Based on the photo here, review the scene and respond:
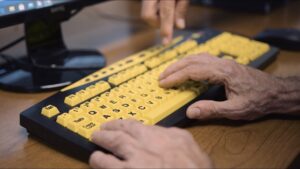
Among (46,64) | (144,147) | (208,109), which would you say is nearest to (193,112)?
(208,109)

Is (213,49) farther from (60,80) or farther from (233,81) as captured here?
(60,80)

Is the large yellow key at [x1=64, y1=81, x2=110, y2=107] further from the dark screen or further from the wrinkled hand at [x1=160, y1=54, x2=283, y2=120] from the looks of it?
the dark screen

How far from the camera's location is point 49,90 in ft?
2.23

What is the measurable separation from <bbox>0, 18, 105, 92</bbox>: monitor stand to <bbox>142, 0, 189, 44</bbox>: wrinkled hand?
0.14 m

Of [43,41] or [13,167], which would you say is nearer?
[13,167]

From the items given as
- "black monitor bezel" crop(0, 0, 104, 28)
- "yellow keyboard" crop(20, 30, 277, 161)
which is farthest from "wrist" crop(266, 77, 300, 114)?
"black monitor bezel" crop(0, 0, 104, 28)

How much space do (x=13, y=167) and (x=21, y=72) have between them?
0.27 metres

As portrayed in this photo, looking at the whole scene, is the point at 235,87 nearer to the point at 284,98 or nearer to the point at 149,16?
the point at 284,98

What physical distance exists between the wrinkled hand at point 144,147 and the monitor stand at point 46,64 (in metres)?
0.24

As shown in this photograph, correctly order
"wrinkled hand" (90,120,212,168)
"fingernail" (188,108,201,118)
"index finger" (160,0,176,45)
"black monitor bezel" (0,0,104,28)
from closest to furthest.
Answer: "wrinkled hand" (90,120,212,168) → "fingernail" (188,108,201,118) → "black monitor bezel" (0,0,104,28) → "index finger" (160,0,176,45)

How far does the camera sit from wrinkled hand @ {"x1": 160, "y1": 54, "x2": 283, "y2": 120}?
567mm

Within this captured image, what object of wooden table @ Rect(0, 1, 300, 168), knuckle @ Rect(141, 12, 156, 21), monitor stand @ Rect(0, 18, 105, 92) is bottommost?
wooden table @ Rect(0, 1, 300, 168)

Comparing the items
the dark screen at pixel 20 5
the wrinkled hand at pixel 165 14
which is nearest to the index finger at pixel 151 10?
the wrinkled hand at pixel 165 14

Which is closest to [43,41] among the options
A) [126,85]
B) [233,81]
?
[126,85]
